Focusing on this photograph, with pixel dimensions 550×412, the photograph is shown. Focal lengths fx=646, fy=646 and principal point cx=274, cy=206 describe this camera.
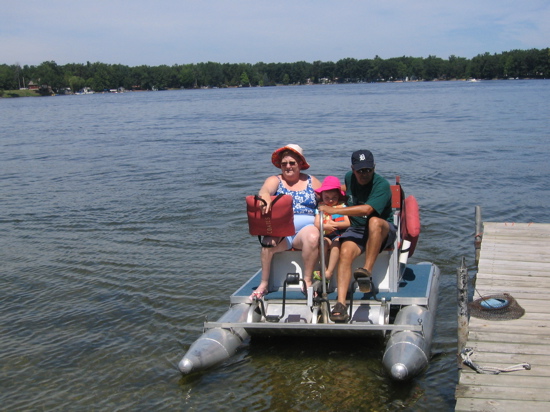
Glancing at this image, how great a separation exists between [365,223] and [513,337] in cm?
184

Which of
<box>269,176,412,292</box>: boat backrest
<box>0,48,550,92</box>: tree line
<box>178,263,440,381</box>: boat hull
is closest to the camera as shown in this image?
<box>178,263,440,381</box>: boat hull

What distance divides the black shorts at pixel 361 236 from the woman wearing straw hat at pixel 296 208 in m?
0.32

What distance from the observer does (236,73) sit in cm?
18525

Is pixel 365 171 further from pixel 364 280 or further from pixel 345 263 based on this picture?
pixel 364 280

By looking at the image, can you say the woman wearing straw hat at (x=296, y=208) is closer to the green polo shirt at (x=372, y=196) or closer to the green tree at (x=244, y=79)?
the green polo shirt at (x=372, y=196)

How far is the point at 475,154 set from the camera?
22.4 m

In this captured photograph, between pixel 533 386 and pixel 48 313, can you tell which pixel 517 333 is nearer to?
pixel 533 386

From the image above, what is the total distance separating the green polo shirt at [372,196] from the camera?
6.55 m

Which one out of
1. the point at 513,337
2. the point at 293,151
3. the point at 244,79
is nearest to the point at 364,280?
the point at 513,337

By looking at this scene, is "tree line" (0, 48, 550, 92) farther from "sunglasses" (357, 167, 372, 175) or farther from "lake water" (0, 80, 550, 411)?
"sunglasses" (357, 167, 372, 175)

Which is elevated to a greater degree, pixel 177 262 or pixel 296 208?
pixel 296 208

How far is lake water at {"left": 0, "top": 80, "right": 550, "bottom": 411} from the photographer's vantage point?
243 inches

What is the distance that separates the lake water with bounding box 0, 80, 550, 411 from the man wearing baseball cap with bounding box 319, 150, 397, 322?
0.95 meters

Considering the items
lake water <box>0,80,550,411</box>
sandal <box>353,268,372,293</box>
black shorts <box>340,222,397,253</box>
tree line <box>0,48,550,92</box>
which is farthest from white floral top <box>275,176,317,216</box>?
tree line <box>0,48,550,92</box>
